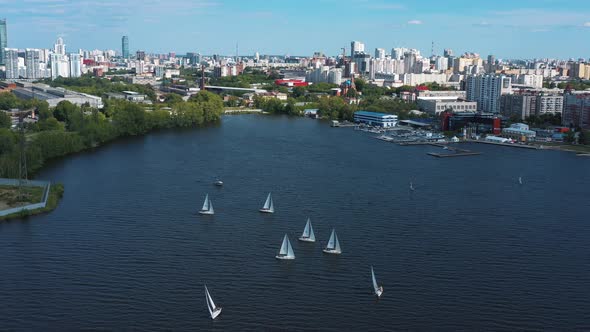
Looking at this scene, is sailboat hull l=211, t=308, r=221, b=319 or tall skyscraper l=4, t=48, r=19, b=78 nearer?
sailboat hull l=211, t=308, r=221, b=319

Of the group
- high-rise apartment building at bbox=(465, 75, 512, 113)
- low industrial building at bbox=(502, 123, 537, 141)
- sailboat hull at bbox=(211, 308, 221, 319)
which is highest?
high-rise apartment building at bbox=(465, 75, 512, 113)

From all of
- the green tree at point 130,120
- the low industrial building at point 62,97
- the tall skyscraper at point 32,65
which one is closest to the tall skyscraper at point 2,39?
Result: the tall skyscraper at point 32,65

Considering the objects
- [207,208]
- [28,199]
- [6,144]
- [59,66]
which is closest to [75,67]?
[59,66]

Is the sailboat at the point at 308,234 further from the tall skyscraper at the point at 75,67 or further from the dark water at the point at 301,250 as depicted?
the tall skyscraper at the point at 75,67

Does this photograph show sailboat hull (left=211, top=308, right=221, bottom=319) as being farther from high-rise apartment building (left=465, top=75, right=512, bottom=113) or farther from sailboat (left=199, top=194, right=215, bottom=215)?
high-rise apartment building (left=465, top=75, right=512, bottom=113)

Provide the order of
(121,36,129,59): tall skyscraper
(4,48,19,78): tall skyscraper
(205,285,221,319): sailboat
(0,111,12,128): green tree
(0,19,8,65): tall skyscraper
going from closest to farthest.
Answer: (205,285,221,319): sailboat < (0,111,12,128): green tree < (4,48,19,78): tall skyscraper < (0,19,8,65): tall skyscraper < (121,36,129,59): tall skyscraper

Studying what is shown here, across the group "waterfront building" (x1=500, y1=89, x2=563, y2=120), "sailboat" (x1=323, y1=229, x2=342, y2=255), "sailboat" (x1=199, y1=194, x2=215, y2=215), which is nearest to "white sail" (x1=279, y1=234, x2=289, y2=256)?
"sailboat" (x1=323, y1=229, x2=342, y2=255)
